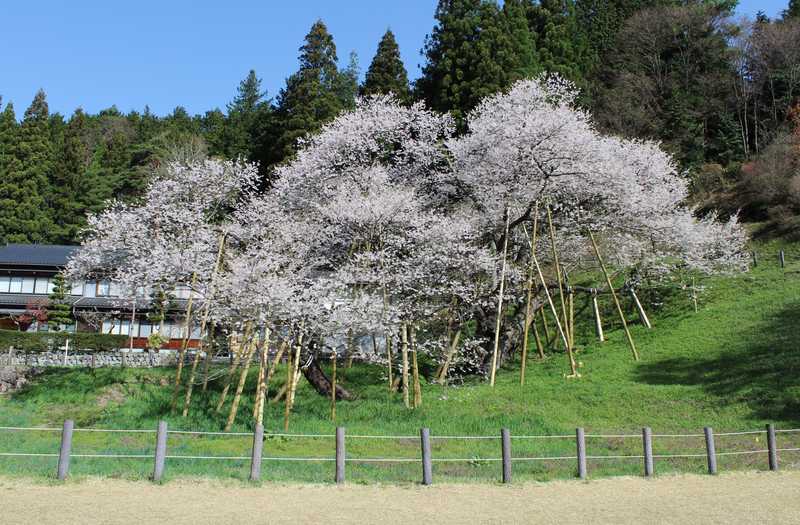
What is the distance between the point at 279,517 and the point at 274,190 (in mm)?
17481

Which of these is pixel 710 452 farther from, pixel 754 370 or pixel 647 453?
pixel 754 370

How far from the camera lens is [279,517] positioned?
28.2ft

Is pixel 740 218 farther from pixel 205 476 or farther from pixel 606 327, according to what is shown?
pixel 205 476

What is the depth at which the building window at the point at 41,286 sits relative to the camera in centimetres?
4069

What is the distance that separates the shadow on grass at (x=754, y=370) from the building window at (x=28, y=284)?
36.6 meters

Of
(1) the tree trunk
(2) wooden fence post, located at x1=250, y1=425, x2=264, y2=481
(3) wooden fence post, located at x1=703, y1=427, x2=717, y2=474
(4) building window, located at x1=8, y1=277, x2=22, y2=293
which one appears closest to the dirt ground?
(2) wooden fence post, located at x1=250, y1=425, x2=264, y2=481

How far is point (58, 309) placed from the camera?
119 ft

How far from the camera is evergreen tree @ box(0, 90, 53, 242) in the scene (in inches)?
1751

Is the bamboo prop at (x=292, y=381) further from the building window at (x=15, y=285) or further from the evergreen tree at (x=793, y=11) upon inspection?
the evergreen tree at (x=793, y=11)

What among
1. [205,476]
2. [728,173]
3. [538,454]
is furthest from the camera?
[728,173]

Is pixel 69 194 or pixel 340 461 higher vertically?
pixel 69 194

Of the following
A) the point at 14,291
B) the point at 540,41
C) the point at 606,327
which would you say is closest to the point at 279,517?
the point at 606,327

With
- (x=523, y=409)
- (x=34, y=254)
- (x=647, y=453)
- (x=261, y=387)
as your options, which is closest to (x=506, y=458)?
(x=647, y=453)

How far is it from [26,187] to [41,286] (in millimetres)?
8712
